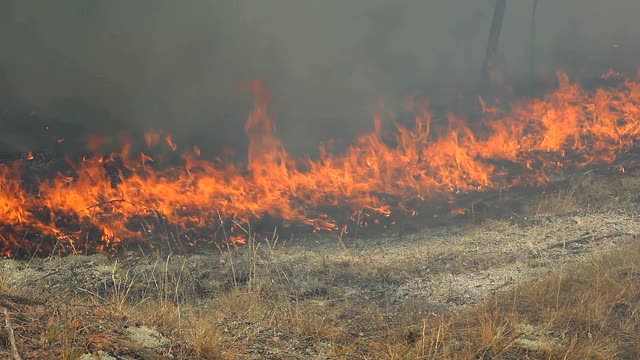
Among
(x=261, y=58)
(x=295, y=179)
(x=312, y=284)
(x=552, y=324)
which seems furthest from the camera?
(x=261, y=58)

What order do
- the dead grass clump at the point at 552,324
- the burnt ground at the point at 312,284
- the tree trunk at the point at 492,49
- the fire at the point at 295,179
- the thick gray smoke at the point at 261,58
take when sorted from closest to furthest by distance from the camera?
the burnt ground at the point at 312,284
the dead grass clump at the point at 552,324
the fire at the point at 295,179
the thick gray smoke at the point at 261,58
the tree trunk at the point at 492,49

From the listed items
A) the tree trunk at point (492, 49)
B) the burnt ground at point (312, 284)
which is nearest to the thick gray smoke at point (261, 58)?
the tree trunk at point (492, 49)

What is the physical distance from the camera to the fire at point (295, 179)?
24.8ft

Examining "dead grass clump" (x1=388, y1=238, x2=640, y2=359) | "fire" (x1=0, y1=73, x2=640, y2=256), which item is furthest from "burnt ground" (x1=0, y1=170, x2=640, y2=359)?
"fire" (x1=0, y1=73, x2=640, y2=256)

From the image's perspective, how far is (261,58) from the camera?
13.6 m

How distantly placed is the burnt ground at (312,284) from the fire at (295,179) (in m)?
0.60

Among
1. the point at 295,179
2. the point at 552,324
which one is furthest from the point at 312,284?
the point at 295,179

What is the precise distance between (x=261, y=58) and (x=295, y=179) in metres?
5.60

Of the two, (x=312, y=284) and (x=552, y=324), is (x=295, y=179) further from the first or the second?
(x=552, y=324)

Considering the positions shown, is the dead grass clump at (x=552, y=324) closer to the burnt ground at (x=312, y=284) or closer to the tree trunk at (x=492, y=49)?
the burnt ground at (x=312, y=284)

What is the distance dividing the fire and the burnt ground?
0.60 meters

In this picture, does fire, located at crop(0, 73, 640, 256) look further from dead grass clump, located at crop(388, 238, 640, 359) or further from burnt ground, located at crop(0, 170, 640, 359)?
dead grass clump, located at crop(388, 238, 640, 359)

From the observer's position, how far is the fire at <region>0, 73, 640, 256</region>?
756cm

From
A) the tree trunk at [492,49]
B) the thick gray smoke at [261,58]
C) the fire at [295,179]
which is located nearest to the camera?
the fire at [295,179]
